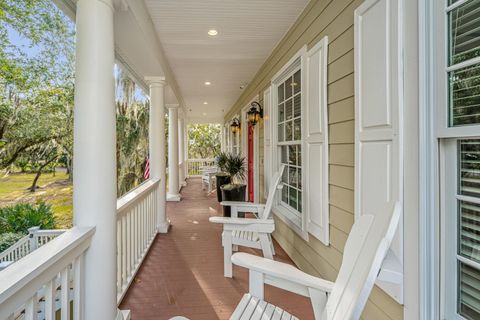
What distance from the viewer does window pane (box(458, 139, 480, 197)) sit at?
3.67 ft

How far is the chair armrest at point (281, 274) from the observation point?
1308 mm

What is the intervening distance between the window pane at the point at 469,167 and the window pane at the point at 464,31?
352 millimetres

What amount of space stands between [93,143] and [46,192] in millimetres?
370

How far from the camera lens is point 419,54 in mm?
1315

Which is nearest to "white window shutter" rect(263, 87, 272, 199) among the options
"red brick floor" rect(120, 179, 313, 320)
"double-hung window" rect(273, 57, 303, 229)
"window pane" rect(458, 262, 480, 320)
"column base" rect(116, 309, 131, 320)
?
"double-hung window" rect(273, 57, 303, 229)

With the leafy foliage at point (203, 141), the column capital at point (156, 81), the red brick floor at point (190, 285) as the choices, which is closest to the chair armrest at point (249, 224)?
the red brick floor at point (190, 285)

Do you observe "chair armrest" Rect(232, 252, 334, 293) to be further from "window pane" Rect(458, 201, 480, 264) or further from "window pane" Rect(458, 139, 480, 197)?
"window pane" Rect(458, 139, 480, 197)

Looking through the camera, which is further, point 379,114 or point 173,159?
point 173,159

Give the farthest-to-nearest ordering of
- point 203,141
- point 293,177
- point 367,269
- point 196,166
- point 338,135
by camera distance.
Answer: point 203,141
point 196,166
point 293,177
point 338,135
point 367,269

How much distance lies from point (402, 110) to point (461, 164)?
0.38 meters

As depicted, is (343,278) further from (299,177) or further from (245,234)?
(299,177)

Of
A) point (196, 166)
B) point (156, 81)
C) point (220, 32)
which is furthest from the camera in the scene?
point (196, 166)

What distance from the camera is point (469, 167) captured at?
116 centimetres

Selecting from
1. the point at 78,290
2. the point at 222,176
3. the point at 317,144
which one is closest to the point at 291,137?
the point at 317,144
